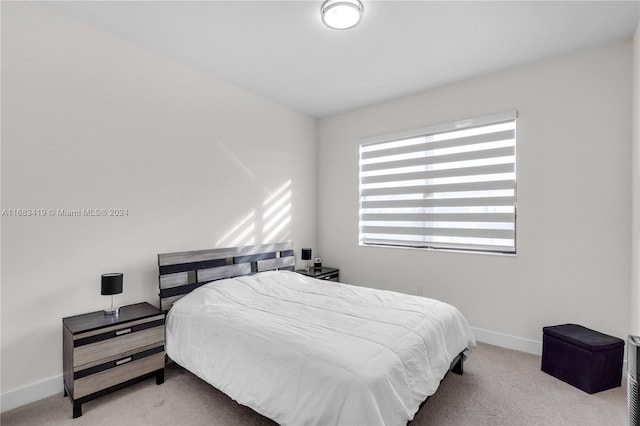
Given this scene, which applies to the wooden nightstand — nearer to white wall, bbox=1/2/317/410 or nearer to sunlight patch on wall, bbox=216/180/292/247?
white wall, bbox=1/2/317/410

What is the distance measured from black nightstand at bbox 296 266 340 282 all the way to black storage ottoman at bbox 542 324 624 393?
2.53m

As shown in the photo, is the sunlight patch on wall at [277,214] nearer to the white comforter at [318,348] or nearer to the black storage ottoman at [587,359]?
the white comforter at [318,348]

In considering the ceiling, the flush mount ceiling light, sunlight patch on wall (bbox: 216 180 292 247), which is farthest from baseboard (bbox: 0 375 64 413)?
the flush mount ceiling light

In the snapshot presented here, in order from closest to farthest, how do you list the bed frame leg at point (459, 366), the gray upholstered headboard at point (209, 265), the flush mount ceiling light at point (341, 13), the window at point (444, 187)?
the flush mount ceiling light at point (341, 13)
the bed frame leg at point (459, 366)
the gray upholstered headboard at point (209, 265)
the window at point (444, 187)

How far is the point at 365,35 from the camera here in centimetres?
264

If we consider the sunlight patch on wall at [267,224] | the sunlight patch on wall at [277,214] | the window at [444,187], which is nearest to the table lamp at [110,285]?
the sunlight patch on wall at [267,224]

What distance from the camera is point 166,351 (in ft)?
8.64

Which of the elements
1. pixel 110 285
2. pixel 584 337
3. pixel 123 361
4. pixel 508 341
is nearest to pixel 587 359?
pixel 584 337

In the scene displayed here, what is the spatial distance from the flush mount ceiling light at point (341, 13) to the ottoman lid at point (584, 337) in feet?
10.0

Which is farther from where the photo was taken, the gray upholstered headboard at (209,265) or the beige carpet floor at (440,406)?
the gray upholstered headboard at (209,265)

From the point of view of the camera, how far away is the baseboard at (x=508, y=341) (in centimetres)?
306

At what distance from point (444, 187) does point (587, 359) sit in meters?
2.01

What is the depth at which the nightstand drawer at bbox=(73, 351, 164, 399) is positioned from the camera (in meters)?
2.12

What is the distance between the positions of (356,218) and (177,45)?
2.93 m
